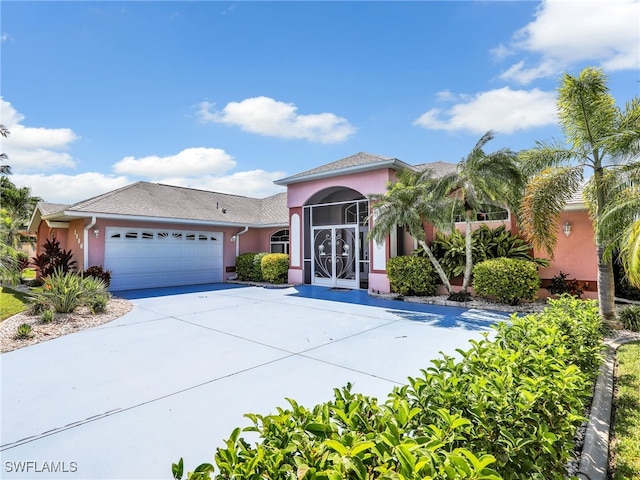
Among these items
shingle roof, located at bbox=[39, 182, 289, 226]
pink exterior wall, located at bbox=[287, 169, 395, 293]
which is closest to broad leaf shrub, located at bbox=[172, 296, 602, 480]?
pink exterior wall, located at bbox=[287, 169, 395, 293]

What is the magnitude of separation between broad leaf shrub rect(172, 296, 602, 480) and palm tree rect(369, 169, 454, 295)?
8.46 meters

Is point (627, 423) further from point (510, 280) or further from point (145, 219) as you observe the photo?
point (145, 219)

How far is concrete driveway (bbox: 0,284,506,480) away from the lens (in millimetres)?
3490

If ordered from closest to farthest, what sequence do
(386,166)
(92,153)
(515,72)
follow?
(515,72) → (386,166) → (92,153)

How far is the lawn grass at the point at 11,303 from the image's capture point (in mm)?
10875

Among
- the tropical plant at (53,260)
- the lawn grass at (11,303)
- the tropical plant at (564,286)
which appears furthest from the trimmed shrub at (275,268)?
the tropical plant at (564,286)

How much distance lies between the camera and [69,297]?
959cm

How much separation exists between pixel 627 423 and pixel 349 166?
40.0 ft

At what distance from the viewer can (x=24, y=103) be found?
42.8 feet

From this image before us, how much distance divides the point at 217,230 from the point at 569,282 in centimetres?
1650

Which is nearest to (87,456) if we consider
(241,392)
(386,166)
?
(241,392)

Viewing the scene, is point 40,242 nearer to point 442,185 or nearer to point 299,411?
point 442,185

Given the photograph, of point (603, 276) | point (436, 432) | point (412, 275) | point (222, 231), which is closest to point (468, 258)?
point (412, 275)

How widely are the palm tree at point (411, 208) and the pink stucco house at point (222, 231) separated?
5.07ft
